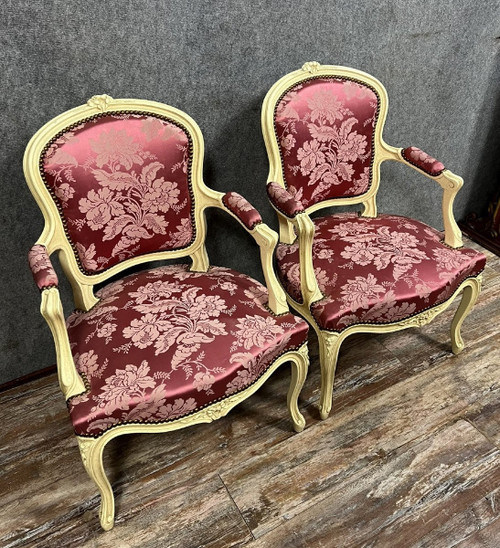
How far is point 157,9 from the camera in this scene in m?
1.31

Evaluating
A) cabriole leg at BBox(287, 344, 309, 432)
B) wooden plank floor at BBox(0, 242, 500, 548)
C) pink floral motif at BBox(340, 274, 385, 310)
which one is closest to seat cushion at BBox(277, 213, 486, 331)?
pink floral motif at BBox(340, 274, 385, 310)

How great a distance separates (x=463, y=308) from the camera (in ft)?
5.49

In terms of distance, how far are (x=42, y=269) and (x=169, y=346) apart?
0.34 metres

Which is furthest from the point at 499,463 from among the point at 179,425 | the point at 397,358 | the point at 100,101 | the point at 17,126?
the point at 17,126

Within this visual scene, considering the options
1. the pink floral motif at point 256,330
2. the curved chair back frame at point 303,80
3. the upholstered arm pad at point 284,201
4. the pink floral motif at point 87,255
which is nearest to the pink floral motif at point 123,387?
the pink floral motif at point 256,330

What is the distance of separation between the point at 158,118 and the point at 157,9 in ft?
0.95

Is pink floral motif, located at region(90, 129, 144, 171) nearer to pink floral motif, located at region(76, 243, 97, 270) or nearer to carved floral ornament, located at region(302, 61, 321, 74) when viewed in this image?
pink floral motif, located at region(76, 243, 97, 270)

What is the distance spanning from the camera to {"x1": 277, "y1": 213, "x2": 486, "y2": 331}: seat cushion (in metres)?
1.36

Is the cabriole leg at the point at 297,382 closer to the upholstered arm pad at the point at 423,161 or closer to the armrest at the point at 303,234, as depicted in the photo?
the armrest at the point at 303,234

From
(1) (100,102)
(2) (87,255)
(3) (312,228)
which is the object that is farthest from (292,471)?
(1) (100,102)

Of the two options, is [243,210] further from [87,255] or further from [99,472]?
[99,472]

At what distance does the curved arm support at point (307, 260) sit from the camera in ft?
4.36

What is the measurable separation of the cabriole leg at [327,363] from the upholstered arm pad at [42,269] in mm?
719

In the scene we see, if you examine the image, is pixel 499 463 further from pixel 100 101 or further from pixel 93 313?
pixel 100 101
